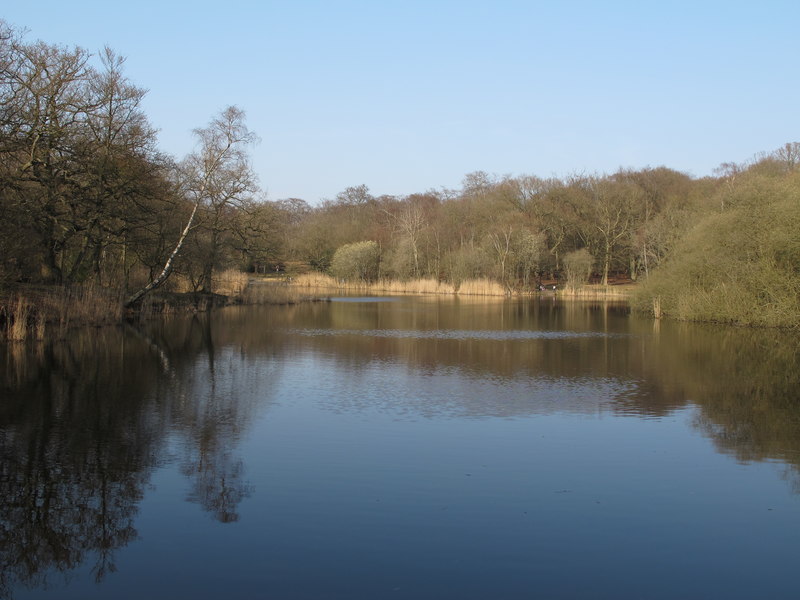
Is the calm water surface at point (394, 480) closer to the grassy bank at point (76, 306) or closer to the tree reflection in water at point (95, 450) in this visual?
the tree reflection in water at point (95, 450)

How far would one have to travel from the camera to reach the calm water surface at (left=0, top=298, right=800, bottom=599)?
16.9 ft

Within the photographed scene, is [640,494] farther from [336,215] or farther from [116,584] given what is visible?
[336,215]

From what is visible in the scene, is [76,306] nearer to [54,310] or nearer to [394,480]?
[54,310]

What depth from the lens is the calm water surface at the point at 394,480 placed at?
5.14 m

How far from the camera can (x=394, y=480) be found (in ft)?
24.0

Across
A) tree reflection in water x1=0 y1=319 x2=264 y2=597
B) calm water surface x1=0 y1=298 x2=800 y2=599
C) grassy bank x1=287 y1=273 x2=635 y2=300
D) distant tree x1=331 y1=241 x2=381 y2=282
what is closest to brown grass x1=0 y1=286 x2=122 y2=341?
calm water surface x1=0 y1=298 x2=800 y2=599

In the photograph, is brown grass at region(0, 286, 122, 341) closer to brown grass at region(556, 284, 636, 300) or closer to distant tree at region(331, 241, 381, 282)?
brown grass at region(556, 284, 636, 300)

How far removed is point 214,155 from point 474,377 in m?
17.7

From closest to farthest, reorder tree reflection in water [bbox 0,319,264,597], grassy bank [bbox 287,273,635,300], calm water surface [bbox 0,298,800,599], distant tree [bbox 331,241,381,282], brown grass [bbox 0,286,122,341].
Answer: calm water surface [bbox 0,298,800,599] → tree reflection in water [bbox 0,319,264,597] → brown grass [bbox 0,286,122,341] → grassy bank [bbox 287,273,635,300] → distant tree [bbox 331,241,381,282]

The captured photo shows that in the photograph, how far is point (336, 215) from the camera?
78.5 meters

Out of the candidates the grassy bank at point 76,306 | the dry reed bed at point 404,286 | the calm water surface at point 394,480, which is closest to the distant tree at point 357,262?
the dry reed bed at point 404,286

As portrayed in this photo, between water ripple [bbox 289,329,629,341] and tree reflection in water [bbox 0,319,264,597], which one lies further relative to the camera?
water ripple [bbox 289,329,629,341]

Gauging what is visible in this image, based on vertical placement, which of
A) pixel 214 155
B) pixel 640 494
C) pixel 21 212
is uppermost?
pixel 214 155

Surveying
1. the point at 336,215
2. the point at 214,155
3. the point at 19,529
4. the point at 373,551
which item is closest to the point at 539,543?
the point at 373,551
